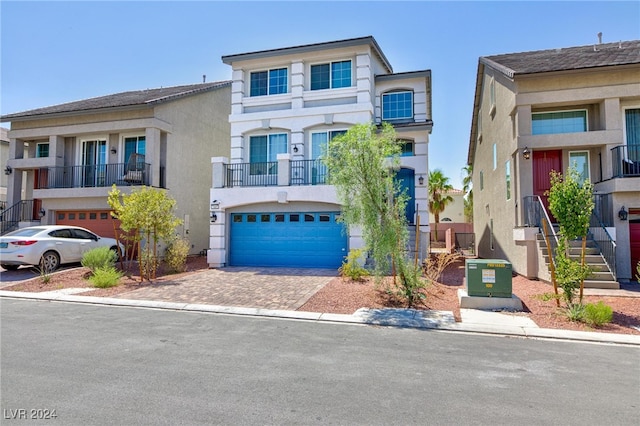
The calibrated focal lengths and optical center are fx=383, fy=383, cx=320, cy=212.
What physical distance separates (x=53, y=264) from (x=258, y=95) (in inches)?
415

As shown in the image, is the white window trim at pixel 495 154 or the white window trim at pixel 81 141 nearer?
the white window trim at pixel 495 154

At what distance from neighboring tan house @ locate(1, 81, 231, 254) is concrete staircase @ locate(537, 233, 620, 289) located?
15.0 meters

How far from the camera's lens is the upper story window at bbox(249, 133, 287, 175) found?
16781 mm

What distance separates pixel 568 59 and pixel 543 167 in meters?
3.90

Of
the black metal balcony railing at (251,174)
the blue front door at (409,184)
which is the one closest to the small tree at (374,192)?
A: the blue front door at (409,184)

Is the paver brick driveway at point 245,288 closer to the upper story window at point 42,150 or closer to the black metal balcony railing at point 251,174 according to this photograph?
the black metal balcony railing at point 251,174

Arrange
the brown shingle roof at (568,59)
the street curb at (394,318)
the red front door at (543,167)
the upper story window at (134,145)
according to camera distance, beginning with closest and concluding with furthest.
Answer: the street curb at (394,318) < the brown shingle roof at (568,59) < the red front door at (543,167) < the upper story window at (134,145)

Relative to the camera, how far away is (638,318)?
7.98 m

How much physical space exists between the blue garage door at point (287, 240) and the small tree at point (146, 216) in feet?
11.7

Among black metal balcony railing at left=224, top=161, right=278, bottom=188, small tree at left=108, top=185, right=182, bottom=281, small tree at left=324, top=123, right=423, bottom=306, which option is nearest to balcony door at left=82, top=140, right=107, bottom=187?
black metal balcony railing at left=224, top=161, right=278, bottom=188

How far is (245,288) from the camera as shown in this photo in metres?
11.3

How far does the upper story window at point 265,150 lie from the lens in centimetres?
1678

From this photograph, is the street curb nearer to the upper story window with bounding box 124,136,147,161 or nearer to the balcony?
the balcony

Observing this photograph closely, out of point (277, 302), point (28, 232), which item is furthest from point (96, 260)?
point (277, 302)
